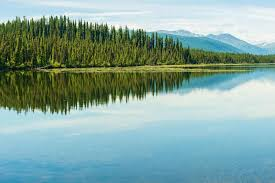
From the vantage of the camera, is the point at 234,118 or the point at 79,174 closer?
the point at 79,174

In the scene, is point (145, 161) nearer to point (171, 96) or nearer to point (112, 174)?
point (112, 174)

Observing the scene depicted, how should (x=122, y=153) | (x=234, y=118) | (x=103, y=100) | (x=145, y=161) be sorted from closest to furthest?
(x=145, y=161) → (x=122, y=153) → (x=234, y=118) → (x=103, y=100)

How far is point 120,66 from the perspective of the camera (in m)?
151

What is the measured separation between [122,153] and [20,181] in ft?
19.5

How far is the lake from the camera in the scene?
18.4 meters

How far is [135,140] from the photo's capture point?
83.1ft

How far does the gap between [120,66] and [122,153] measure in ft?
425

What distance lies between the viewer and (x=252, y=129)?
2889 cm

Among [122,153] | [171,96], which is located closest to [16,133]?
[122,153]

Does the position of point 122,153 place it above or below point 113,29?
below

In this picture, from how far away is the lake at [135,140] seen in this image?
18.4m

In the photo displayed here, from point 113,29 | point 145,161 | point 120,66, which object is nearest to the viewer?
point 145,161

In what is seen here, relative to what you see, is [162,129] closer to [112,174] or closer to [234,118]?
[234,118]

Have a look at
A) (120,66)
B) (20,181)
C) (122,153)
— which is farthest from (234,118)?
(120,66)
